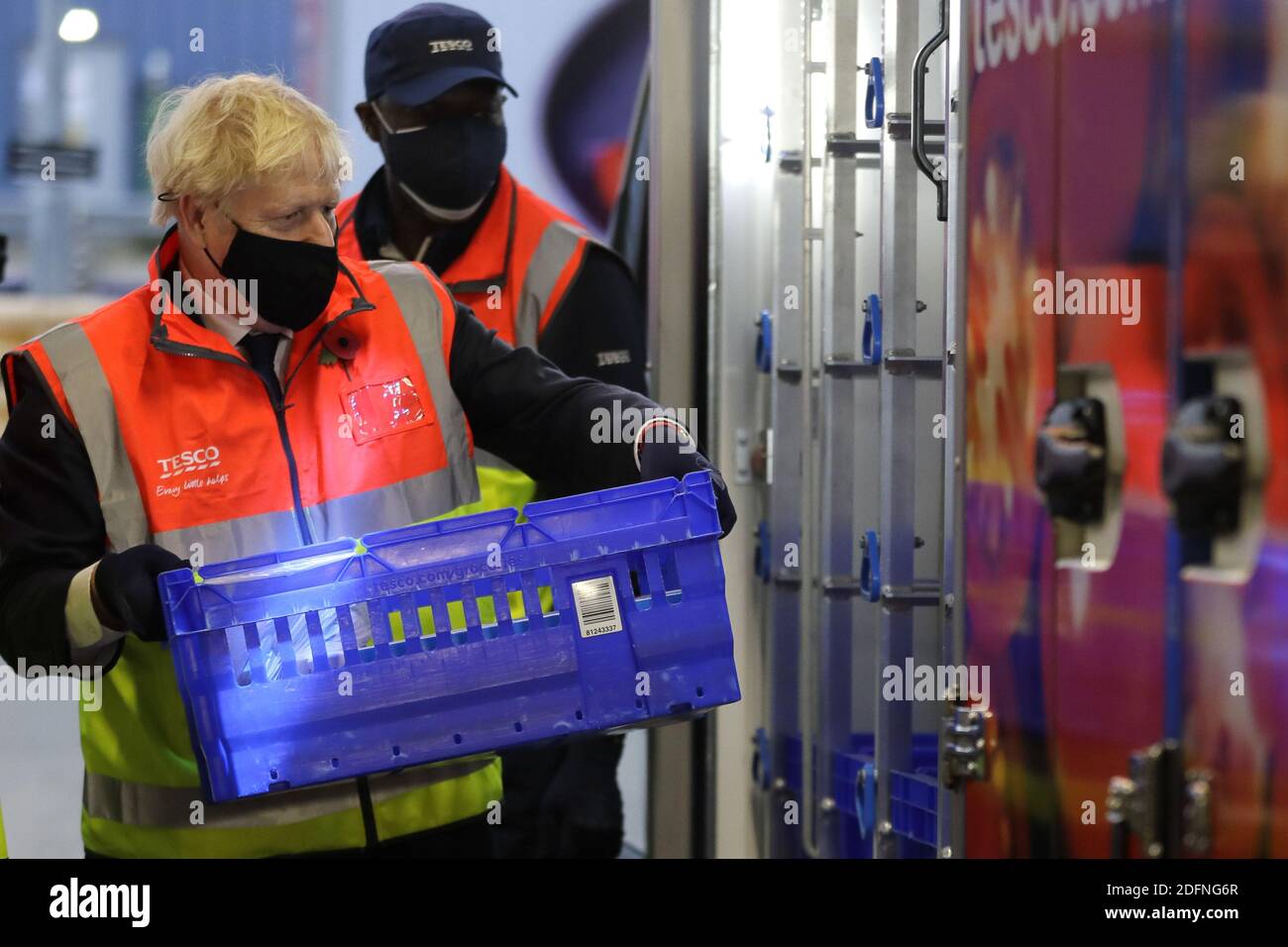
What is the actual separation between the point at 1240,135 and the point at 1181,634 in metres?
0.55

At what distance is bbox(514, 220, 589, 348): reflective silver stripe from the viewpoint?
4129mm

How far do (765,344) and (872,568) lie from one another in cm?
78

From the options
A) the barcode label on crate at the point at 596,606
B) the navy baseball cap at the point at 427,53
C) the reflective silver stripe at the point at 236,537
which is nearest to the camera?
the barcode label on crate at the point at 596,606

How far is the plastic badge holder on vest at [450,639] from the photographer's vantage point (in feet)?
7.86

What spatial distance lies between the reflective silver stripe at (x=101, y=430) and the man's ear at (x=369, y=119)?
5.30ft

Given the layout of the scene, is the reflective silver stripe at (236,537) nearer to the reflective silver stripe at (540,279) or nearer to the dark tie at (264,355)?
the dark tie at (264,355)

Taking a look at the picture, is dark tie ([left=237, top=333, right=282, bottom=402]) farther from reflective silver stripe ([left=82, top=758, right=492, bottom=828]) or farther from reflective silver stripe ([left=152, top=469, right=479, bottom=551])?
reflective silver stripe ([left=82, top=758, right=492, bottom=828])

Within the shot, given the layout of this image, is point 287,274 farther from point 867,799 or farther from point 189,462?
point 867,799

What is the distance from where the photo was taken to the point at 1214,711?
74.5 inches

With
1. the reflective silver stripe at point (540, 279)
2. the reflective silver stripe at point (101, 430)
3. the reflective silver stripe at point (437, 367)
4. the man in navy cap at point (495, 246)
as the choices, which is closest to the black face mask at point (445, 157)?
the man in navy cap at point (495, 246)

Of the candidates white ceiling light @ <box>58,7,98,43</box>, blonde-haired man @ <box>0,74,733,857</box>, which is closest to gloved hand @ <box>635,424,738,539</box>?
blonde-haired man @ <box>0,74,733,857</box>

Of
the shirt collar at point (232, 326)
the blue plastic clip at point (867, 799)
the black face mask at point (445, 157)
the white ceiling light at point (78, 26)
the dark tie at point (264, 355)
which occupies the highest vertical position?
the white ceiling light at point (78, 26)
